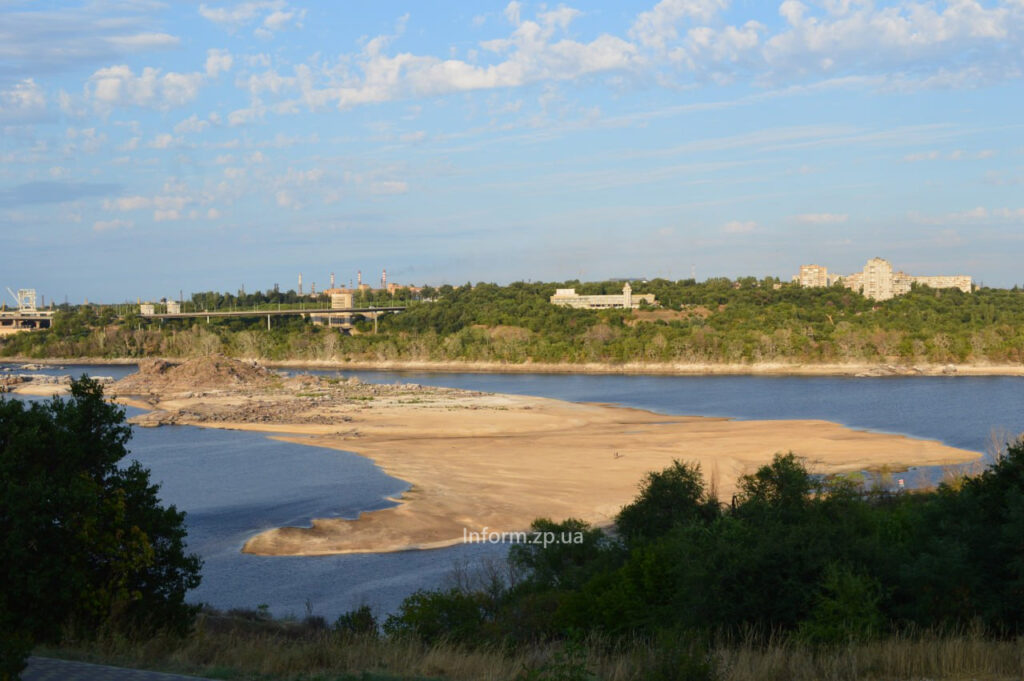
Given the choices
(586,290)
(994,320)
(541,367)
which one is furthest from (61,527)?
(586,290)

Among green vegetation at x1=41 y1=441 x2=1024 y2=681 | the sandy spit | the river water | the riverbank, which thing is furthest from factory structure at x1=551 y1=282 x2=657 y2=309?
green vegetation at x1=41 y1=441 x2=1024 y2=681

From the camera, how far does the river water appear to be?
2227 cm

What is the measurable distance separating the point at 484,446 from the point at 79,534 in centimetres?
3321

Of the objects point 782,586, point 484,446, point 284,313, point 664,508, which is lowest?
point 484,446

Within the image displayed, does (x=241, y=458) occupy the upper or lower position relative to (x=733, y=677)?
lower

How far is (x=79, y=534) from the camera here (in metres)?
11.5

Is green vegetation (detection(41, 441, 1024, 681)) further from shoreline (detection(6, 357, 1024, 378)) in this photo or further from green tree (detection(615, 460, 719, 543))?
shoreline (detection(6, 357, 1024, 378))

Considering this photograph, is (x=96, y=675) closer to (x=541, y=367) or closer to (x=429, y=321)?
(x=541, y=367)

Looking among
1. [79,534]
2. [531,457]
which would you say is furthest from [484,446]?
[79,534]

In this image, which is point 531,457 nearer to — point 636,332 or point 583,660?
point 583,660

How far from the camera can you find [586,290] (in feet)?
556

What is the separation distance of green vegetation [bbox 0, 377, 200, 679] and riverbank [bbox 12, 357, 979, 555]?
1277cm

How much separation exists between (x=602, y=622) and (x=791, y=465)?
8416mm

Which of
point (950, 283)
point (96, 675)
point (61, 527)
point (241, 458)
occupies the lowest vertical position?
point (241, 458)
